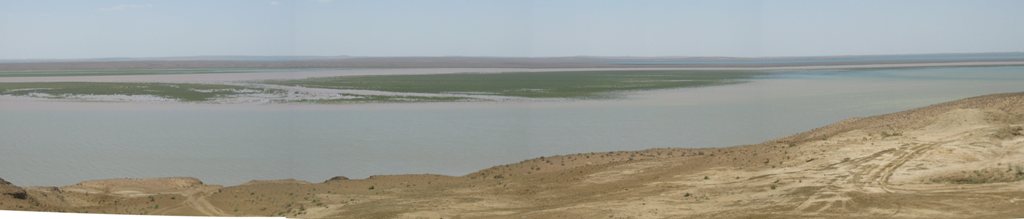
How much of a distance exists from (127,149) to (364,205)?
6.96 meters

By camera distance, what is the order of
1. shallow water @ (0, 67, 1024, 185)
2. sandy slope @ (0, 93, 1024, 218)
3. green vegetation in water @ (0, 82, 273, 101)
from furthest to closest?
green vegetation in water @ (0, 82, 273, 101) < shallow water @ (0, 67, 1024, 185) < sandy slope @ (0, 93, 1024, 218)

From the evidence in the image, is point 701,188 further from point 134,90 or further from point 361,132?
point 134,90

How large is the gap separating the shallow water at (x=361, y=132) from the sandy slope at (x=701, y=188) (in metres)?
1.62

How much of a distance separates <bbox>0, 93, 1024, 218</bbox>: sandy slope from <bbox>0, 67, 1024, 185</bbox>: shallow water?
63.7 inches

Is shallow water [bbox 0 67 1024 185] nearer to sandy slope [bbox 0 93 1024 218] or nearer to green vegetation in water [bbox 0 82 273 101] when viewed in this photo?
sandy slope [bbox 0 93 1024 218]

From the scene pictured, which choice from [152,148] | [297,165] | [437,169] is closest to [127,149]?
[152,148]

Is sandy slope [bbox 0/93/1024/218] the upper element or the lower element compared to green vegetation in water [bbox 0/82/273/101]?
upper

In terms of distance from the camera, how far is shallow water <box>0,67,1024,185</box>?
13.0m

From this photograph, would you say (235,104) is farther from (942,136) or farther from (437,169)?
(942,136)

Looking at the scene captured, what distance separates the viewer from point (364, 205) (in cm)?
886

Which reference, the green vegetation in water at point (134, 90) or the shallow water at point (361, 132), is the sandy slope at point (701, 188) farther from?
the green vegetation in water at point (134, 90)

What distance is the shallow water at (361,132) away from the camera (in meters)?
13.0

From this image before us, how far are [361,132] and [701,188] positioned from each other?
8484mm

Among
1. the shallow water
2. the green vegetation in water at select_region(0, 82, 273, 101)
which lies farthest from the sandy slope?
the green vegetation in water at select_region(0, 82, 273, 101)
